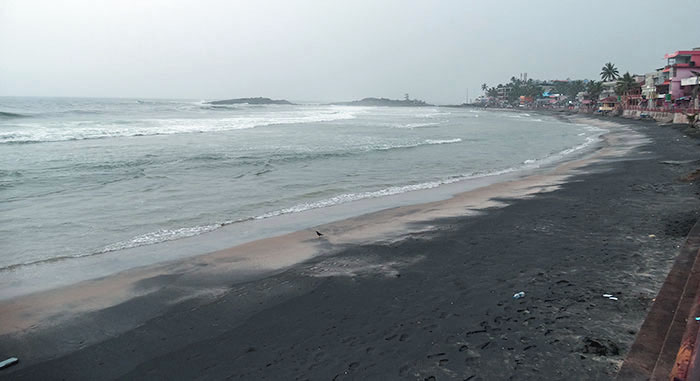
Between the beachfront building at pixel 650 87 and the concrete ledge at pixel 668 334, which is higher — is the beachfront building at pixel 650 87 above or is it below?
above

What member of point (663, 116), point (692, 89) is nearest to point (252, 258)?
point (663, 116)

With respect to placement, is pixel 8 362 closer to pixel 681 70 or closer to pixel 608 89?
pixel 681 70

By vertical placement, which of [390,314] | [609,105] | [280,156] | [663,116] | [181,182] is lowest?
[390,314]

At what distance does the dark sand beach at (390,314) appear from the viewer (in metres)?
5.04

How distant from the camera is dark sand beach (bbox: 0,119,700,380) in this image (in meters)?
5.04

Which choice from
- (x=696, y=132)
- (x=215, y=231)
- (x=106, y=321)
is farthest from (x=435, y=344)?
(x=696, y=132)

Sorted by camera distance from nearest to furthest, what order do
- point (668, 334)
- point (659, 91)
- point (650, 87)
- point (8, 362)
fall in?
point (668, 334)
point (8, 362)
point (659, 91)
point (650, 87)

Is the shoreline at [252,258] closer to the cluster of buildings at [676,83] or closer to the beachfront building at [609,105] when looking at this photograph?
the cluster of buildings at [676,83]

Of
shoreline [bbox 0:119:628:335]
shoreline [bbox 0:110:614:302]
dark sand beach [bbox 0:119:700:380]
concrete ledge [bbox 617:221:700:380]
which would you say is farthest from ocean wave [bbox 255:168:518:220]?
concrete ledge [bbox 617:221:700:380]

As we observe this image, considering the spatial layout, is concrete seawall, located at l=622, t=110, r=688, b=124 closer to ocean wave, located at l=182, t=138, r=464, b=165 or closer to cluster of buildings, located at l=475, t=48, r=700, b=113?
cluster of buildings, located at l=475, t=48, r=700, b=113

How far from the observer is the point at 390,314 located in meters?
6.23

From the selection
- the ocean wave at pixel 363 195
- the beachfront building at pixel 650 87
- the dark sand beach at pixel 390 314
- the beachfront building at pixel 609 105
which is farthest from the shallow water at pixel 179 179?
the beachfront building at pixel 609 105

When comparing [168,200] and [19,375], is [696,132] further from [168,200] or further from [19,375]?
[19,375]

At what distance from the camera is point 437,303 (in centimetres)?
648
